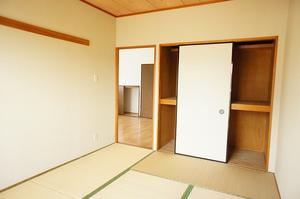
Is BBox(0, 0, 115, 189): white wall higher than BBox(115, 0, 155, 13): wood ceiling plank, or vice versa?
BBox(115, 0, 155, 13): wood ceiling plank

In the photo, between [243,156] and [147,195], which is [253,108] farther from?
[147,195]

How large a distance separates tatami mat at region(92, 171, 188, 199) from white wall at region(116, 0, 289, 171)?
52.2 inches

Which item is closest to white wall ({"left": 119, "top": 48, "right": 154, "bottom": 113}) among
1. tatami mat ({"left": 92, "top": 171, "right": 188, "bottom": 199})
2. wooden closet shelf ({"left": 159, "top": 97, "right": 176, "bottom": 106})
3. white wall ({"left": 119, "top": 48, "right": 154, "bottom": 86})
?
white wall ({"left": 119, "top": 48, "right": 154, "bottom": 86})

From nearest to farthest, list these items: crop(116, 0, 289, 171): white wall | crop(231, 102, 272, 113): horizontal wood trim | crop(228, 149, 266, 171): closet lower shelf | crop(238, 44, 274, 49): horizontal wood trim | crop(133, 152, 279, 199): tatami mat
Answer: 1. crop(133, 152, 279, 199): tatami mat
2. crop(116, 0, 289, 171): white wall
3. crop(231, 102, 272, 113): horizontal wood trim
4. crop(228, 149, 266, 171): closet lower shelf
5. crop(238, 44, 274, 49): horizontal wood trim

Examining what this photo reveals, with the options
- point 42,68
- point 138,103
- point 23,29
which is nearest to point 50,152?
point 42,68

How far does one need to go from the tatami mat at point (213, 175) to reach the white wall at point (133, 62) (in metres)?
4.00

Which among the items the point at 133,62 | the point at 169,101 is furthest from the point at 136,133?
the point at 133,62

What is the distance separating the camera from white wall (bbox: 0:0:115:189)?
7.15 feet

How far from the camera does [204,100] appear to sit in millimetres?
3168

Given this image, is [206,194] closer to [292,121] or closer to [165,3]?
[292,121]

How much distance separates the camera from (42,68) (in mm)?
2500

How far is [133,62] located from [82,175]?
4.93 m

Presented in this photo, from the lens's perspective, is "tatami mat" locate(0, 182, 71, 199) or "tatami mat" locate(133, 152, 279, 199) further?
"tatami mat" locate(133, 152, 279, 199)

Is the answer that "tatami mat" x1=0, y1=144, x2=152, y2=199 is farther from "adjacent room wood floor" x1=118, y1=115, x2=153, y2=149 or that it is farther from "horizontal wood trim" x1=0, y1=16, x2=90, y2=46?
"horizontal wood trim" x1=0, y1=16, x2=90, y2=46
